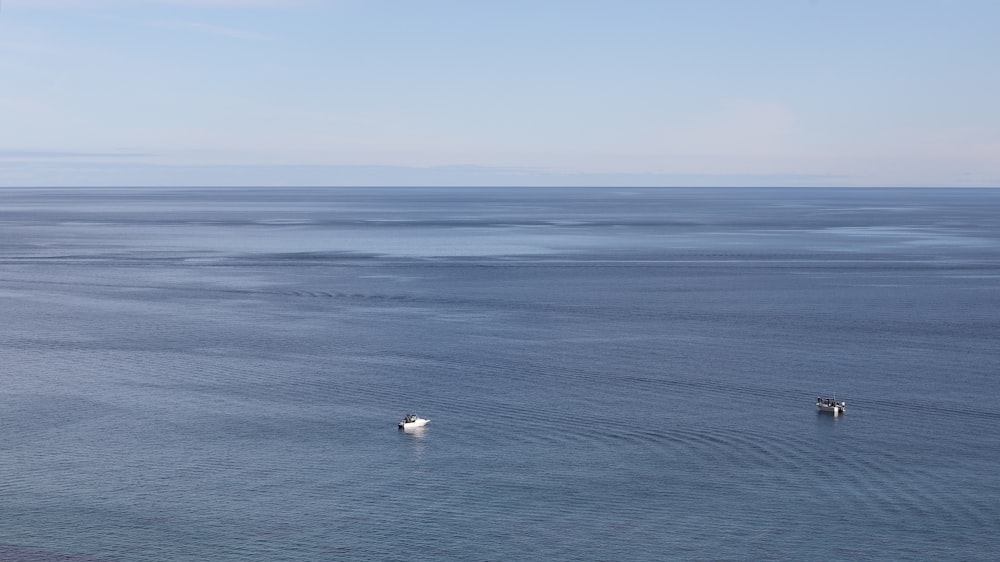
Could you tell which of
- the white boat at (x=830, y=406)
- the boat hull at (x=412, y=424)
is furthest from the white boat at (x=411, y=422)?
the white boat at (x=830, y=406)

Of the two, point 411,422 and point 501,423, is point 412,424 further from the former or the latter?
point 501,423

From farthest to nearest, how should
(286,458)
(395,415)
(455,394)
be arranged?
(455,394), (395,415), (286,458)

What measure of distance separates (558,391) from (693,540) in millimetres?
27802

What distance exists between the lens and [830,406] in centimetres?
7200

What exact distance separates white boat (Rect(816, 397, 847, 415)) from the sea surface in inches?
20.8

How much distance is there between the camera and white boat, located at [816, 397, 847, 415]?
236ft

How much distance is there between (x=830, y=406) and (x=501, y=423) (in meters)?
20.9

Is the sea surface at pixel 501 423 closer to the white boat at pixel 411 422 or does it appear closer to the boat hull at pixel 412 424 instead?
the boat hull at pixel 412 424

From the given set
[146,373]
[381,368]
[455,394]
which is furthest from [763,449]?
[146,373]

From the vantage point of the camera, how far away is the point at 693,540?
51344 mm

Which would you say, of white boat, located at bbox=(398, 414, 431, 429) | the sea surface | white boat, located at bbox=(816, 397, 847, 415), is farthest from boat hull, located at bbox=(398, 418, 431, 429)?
white boat, located at bbox=(816, 397, 847, 415)

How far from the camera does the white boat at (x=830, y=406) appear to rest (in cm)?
7188

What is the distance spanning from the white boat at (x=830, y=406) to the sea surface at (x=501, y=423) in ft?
1.74

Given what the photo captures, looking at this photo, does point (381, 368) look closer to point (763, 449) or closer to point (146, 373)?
point (146, 373)
